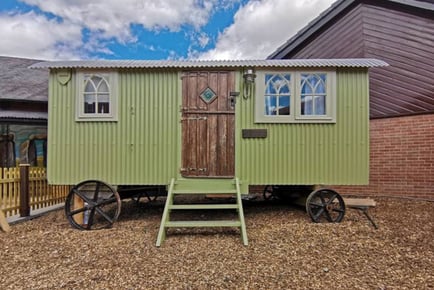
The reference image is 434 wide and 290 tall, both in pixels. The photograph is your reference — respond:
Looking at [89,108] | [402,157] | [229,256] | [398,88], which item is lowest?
[229,256]

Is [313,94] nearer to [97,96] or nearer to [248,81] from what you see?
[248,81]

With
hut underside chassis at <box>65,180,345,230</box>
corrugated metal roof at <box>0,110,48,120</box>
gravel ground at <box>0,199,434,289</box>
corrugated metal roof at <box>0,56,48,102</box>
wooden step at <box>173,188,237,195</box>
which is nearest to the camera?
gravel ground at <box>0,199,434,289</box>

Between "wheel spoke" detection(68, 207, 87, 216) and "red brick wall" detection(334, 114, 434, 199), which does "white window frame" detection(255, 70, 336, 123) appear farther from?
"wheel spoke" detection(68, 207, 87, 216)

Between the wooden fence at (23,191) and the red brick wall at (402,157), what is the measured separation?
7.61m

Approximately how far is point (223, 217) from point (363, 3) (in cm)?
695

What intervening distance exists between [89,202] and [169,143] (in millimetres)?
1712

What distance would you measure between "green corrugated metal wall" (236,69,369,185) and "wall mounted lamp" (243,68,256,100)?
0.26 m

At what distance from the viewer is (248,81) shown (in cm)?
515

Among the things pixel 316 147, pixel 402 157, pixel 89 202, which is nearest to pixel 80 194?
pixel 89 202

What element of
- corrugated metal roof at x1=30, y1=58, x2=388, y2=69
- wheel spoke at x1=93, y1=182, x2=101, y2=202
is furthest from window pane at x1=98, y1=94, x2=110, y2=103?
wheel spoke at x1=93, y1=182, x2=101, y2=202

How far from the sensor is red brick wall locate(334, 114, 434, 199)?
685cm

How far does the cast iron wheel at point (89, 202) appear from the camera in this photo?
198 inches

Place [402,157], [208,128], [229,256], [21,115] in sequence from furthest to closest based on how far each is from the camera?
[21,115] < [402,157] < [208,128] < [229,256]

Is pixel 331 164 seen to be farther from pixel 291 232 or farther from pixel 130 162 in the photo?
pixel 130 162
